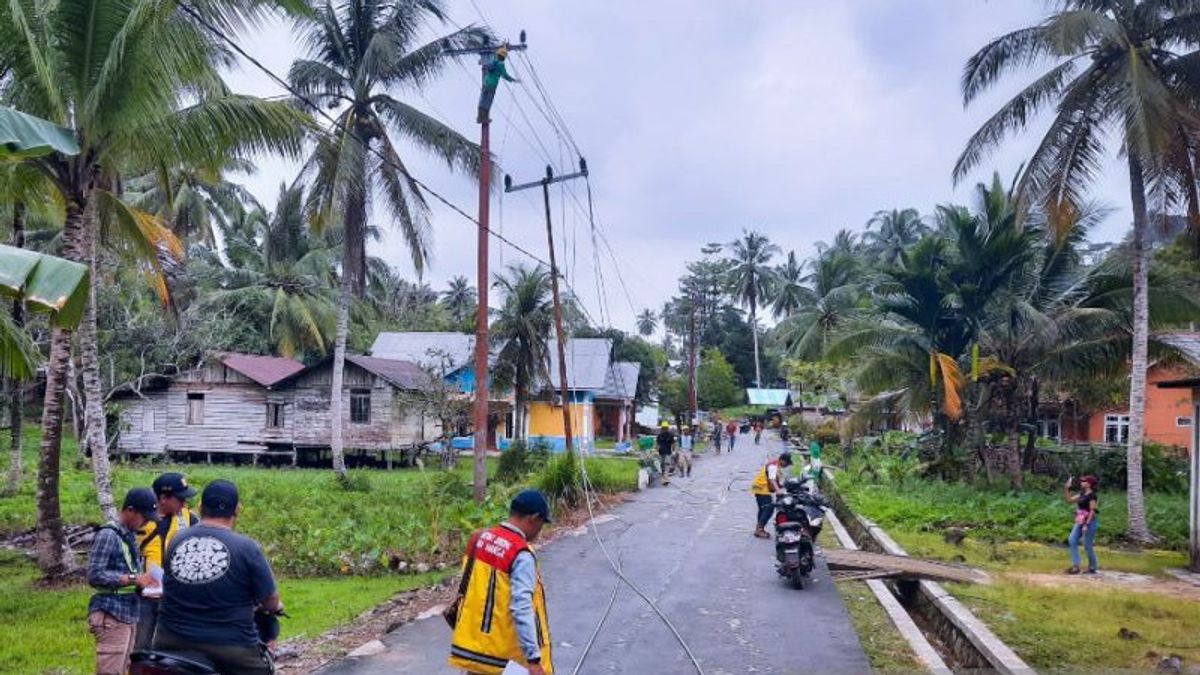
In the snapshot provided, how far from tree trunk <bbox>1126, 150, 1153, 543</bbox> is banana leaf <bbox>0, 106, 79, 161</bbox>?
53.2 ft

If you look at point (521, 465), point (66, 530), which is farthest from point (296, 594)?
point (521, 465)

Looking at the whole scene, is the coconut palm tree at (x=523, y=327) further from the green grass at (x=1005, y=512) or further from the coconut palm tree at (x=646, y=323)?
the coconut palm tree at (x=646, y=323)

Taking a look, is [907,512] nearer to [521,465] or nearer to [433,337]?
[521,465]

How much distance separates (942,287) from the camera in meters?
24.5

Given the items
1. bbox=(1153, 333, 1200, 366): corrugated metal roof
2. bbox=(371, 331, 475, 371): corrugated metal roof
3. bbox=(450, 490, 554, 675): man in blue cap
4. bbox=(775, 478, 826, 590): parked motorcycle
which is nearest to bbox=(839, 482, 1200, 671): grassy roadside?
bbox=(775, 478, 826, 590): parked motorcycle

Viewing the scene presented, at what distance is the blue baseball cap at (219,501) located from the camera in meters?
4.57

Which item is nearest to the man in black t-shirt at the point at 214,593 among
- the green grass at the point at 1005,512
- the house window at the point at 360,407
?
the green grass at the point at 1005,512

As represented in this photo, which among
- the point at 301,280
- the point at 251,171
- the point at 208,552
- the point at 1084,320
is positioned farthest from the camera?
the point at 301,280

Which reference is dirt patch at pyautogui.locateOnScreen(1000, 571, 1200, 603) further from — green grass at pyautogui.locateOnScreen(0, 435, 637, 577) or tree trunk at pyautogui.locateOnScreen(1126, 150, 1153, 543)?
green grass at pyautogui.locateOnScreen(0, 435, 637, 577)

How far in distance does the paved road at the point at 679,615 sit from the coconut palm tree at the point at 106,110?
616 cm

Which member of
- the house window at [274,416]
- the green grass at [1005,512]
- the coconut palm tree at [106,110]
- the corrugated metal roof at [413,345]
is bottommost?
the green grass at [1005,512]

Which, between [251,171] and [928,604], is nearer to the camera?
[928,604]

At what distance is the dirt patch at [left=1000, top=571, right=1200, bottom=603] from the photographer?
12180 mm

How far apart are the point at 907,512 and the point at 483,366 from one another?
9.06 metres
